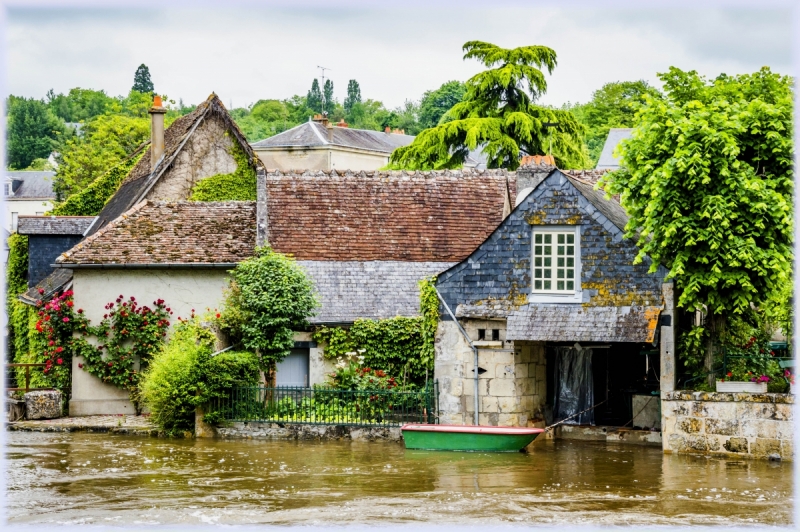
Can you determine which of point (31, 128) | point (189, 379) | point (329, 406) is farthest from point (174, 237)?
point (31, 128)

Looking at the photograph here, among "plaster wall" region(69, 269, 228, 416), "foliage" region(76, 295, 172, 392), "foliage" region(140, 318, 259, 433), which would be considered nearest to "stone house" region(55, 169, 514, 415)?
"plaster wall" region(69, 269, 228, 416)

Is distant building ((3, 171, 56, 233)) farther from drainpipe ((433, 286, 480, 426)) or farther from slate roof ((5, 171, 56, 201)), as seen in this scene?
drainpipe ((433, 286, 480, 426))

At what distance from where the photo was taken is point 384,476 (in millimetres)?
20750

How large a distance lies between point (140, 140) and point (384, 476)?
48714 mm

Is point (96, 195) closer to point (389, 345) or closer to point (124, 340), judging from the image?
point (124, 340)

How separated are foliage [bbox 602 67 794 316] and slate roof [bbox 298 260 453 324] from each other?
752 cm

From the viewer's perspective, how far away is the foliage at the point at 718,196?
71.5 ft

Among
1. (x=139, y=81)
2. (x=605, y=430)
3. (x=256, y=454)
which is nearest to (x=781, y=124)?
(x=605, y=430)

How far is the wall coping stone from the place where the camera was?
21.8 meters

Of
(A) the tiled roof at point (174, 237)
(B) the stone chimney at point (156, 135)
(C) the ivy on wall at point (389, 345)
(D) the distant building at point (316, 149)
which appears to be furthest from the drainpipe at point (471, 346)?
(D) the distant building at point (316, 149)

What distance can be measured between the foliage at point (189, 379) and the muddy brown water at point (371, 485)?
757 millimetres

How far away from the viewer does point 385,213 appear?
3167cm

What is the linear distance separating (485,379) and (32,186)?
287ft

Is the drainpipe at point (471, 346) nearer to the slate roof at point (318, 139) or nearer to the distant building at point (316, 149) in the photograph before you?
the slate roof at point (318, 139)
